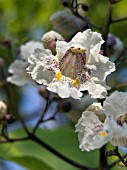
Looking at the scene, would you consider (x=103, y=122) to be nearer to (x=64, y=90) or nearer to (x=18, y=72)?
(x=64, y=90)

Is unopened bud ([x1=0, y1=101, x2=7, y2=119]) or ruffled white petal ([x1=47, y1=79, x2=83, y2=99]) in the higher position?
ruffled white petal ([x1=47, y1=79, x2=83, y2=99])

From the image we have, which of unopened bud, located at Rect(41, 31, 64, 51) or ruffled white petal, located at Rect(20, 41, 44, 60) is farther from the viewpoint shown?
ruffled white petal, located at Rect(20, 41, 44, 60)

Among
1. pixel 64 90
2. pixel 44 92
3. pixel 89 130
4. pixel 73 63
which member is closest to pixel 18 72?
pixel 44 92

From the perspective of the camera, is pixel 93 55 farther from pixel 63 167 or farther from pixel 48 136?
pixel 48 136

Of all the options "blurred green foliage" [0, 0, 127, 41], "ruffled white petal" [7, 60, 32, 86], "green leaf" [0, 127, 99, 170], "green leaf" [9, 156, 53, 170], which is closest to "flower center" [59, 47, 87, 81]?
"ruffled white petal" [7, 60, 32, 86]

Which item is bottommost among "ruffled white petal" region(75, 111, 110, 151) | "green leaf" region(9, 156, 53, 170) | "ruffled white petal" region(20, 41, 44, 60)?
"green leaf" region(9, 156, 53, 170)

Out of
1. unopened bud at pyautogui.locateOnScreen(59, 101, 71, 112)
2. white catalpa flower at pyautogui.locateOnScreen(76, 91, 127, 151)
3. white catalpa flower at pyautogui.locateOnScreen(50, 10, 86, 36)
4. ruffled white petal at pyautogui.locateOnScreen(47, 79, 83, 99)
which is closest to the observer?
white catalpa flower at pyautogui.locateOnScreen(76, 91, 127, 151)

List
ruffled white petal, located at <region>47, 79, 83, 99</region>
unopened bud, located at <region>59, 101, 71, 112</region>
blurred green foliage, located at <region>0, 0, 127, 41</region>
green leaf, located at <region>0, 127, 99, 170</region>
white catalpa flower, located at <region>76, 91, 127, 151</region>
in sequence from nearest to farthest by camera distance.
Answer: white catalpa flower, located at <region>76, 91, 127, 151</region> < ruffled white petal, located at <region>47, 79, 83, 99</region> < unopened bud, located at <region>59, 101, 71, 112</region> < green leaf, located at <region>0, 127, 99, 170</region> < blurred green foliage, located at <region>0, 0, 127, 41</region>

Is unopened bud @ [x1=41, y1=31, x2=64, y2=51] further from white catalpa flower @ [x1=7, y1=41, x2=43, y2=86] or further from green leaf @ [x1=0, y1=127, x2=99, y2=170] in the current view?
green leaf @ [x1=0, y1=127, x2=99, y2=170]
